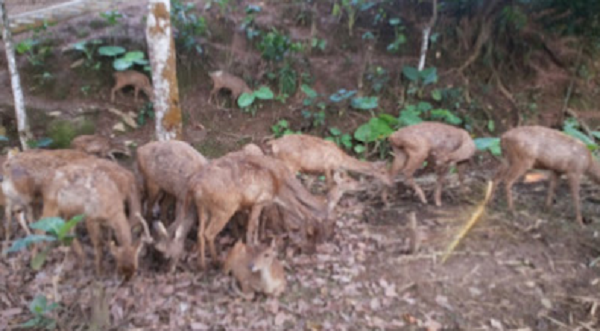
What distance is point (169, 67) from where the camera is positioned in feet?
23.8

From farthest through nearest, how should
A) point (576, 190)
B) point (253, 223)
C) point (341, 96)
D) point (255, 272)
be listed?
point (341, 96) < point (576, 190) < point (253, 223) < point (255, 272)

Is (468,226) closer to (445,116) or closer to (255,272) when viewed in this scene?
(255,272)

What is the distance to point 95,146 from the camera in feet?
25.1

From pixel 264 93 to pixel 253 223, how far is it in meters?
5.82

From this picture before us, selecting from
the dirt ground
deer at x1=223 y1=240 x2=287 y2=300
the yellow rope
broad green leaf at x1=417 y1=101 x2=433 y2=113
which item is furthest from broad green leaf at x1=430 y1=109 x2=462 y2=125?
deer at x1=223 y1=240 x2=287 y2=300

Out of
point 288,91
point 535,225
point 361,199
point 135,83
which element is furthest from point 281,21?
point 535,225

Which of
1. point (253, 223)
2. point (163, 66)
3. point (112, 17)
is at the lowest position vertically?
point (253, 223)

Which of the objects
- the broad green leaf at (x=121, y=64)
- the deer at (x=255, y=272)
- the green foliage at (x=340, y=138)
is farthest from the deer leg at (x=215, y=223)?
the broad green leaf at (x=121, y=64)

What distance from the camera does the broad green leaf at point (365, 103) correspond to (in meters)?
10.6

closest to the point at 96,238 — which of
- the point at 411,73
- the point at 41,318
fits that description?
the point at 41,318

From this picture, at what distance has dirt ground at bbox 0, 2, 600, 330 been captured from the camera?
473cm

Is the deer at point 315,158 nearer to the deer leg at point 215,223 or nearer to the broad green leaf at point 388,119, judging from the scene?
the deer leg at point 215,223

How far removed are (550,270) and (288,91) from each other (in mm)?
7610

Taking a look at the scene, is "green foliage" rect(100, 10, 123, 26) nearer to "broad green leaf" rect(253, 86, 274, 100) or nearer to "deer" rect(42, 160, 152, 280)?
"broad green leaf" rect(253, 86, 274, 100)
